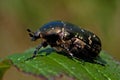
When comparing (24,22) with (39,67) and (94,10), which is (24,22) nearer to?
(94,10)

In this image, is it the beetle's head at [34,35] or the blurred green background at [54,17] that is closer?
the beetle's head at [34,35]

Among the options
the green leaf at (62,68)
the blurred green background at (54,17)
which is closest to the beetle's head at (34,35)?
the green leaf at (62,68)

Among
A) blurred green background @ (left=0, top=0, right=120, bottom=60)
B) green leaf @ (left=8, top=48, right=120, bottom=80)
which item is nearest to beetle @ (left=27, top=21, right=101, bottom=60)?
green leaf @ (left=8, top=48, right=120, bottom=80)

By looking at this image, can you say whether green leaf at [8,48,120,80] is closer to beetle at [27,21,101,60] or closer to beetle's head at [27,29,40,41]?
beetle at [27,21,101,60]

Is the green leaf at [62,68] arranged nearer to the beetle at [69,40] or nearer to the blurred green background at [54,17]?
the beetle at [69,40]

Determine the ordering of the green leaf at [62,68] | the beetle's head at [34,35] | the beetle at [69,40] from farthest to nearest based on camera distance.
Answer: the beetle's head at [34,35] → the beetle at [69,40] → the green leaf at [62,68]

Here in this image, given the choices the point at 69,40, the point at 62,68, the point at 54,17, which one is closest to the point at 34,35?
the point at 69,40

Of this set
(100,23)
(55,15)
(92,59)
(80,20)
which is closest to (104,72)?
(92,59)

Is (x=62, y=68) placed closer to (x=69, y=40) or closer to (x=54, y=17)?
(x=69, y=40)
